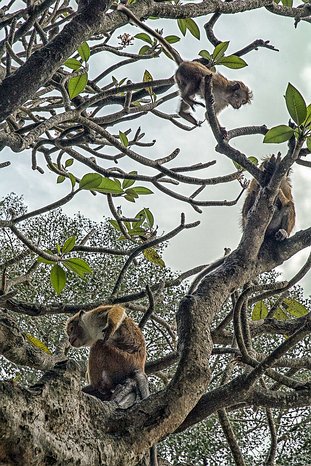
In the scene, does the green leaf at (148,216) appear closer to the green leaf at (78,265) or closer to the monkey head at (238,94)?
the green leaf at (78,265)

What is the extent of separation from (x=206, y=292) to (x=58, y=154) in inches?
55.8

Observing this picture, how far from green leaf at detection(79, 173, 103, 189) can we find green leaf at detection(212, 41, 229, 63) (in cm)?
82

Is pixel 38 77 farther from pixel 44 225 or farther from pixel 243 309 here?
pixel 44 225

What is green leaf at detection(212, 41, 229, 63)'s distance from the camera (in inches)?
88.6

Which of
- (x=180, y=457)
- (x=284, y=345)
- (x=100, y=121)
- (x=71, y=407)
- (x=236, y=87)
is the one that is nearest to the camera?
(x=71, y=407)

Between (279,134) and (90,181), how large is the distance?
27.4 inches

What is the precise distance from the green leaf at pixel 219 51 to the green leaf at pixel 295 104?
0.77 m

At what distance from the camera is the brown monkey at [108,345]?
2461 mm

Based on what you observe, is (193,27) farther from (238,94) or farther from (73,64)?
(238,94)

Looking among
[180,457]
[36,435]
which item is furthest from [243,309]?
[180,457]

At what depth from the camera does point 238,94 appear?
4027 mm

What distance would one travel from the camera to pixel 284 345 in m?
1.33

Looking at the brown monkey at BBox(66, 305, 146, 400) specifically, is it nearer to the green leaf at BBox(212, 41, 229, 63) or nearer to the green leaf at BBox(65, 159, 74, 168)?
the green leaf at BBox(65, 159, 74, 168)

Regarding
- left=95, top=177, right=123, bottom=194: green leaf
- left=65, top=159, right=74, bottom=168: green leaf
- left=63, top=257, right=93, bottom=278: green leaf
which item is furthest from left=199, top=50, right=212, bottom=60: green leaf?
left=63, top=257, right=93, bottom=278: green leaf
